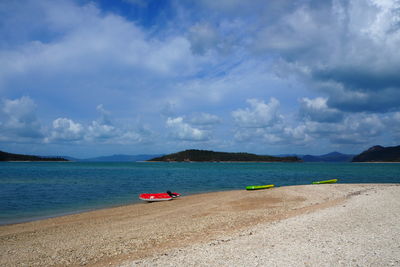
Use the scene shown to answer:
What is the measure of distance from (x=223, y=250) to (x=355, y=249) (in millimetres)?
4182

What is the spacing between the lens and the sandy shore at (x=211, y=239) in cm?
819

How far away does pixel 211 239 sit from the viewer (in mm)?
10906

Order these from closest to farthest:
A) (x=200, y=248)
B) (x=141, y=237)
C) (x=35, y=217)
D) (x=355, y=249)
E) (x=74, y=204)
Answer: (x=355, y=249)
(x=200, y=248)
(x=141, y=237)
(x=35, y=217)
(x=74, y=204)

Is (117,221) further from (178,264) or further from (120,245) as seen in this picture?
(178,264)

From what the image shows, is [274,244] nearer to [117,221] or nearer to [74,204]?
[117,221]

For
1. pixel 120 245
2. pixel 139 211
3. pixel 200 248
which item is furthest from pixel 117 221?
pixel 200 248

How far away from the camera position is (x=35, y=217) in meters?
20.1

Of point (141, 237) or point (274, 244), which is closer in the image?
point (274, 244)

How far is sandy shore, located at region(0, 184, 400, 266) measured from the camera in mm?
8188

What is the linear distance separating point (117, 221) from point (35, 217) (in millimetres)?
7753

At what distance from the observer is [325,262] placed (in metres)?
7.58

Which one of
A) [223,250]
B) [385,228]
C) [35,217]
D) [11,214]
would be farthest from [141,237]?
[11,214]

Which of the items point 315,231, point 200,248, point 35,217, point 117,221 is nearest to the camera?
point 200,248

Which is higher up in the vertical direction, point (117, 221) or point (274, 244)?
point (274, 244)
